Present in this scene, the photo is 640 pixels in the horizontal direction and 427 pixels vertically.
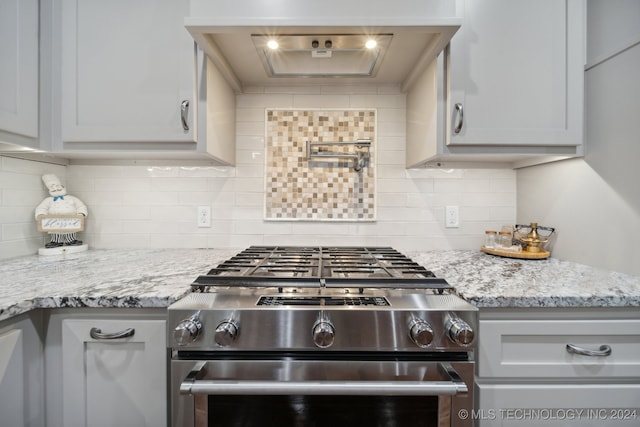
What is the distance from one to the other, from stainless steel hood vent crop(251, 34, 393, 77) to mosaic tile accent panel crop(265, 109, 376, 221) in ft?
0.83

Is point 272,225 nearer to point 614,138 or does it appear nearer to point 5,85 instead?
point 5,85

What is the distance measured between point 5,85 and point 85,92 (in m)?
0.24

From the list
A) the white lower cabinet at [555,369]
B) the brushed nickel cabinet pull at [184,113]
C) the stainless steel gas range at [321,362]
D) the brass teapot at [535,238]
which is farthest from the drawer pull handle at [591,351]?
the brushed nickel cabinet pull at [184,113]

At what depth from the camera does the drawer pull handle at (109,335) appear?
87cm

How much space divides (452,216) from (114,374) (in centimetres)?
164

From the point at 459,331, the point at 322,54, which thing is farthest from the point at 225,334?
the point at 322,54

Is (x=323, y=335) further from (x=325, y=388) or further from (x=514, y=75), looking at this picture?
(x=514, y=75)

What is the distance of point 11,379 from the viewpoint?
804mm

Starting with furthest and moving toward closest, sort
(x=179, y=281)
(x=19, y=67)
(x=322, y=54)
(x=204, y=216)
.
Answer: (x=204, y=216) → (x=322, y=54) → (x=19, y=67) → (x=179, y=281)

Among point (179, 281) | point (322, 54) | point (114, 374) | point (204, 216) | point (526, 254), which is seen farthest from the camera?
point (204, 216)

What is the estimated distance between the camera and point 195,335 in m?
0.81

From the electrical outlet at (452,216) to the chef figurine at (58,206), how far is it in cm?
197

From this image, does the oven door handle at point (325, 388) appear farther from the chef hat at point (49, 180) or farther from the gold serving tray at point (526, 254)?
the chef hat at point (49, 180)

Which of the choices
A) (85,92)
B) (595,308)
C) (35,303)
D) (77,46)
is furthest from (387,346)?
(77,46)
